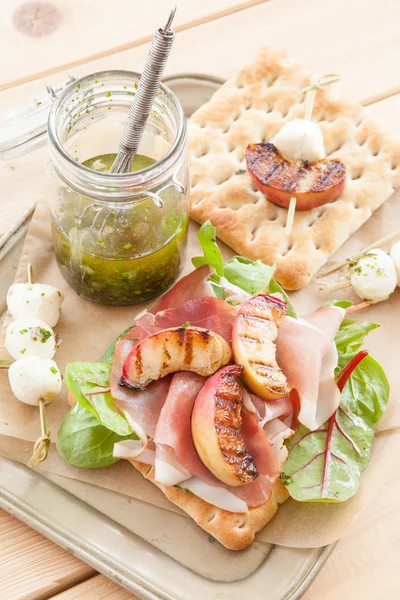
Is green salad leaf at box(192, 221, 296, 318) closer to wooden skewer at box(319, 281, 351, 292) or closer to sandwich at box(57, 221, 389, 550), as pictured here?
sandwich at box(57, 221, 389, 550)

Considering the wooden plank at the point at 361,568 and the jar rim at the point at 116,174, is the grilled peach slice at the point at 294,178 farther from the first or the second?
the wooden plank at the point at 361,568

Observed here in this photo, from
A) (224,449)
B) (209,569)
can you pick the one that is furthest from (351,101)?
(209,569)

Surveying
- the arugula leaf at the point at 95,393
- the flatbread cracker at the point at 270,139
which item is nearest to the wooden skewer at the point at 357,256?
the flatbread cracker at the point at 270,139

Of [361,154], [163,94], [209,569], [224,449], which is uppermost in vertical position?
[163,94]

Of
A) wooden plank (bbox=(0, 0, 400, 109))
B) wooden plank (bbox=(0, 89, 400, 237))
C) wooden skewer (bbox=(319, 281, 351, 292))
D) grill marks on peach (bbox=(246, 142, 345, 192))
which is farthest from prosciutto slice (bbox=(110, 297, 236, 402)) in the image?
wooden plank (bbox=(0, 0, 400, 109))

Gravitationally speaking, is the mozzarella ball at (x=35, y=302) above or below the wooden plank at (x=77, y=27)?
below

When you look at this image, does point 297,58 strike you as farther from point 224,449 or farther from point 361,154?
point 224,449
